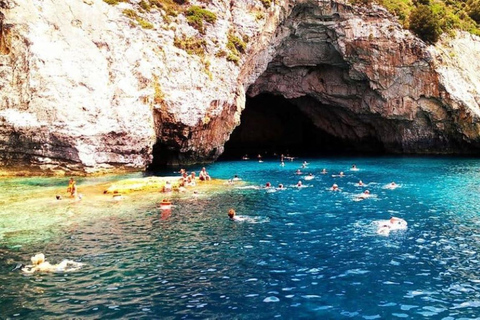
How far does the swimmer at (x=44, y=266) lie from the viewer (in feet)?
45.8

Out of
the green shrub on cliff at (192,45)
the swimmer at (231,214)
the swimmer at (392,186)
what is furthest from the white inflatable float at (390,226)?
the green shrub on cliff at (192,45)

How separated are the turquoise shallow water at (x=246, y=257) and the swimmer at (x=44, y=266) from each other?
37 cm

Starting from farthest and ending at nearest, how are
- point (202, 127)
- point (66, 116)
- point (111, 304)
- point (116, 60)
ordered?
point (202, 127) < point (116, 60) < point (66, 116) < point (111, 304)

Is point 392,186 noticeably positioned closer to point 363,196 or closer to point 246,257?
point 363,196

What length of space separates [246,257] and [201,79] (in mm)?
30287

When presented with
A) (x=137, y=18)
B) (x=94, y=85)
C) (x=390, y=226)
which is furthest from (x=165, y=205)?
(x=137, y=18)

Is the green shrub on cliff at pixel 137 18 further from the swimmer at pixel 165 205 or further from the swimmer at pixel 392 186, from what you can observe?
the swimmer at pixel 392 186

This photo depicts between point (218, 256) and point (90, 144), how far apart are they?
23459mm

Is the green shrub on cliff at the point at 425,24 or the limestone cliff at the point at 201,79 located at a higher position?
the green shrub on cliff at the point at 425,24

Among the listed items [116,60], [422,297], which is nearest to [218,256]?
[422,297]

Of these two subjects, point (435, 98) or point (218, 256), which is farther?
point (435, 98)

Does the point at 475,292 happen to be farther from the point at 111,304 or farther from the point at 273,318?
the point at 111,304

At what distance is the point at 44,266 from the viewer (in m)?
14.0

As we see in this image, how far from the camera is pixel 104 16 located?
4025cm
